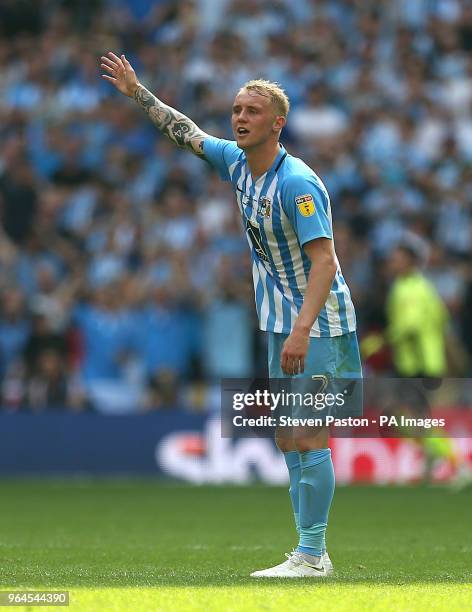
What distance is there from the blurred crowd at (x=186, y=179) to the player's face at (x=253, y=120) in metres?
7.69

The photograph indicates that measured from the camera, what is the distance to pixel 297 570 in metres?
6.68

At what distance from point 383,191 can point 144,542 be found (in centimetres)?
861

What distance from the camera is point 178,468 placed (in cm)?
1507

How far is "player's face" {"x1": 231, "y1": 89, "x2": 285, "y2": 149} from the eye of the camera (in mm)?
6855

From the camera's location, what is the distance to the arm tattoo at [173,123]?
750cm

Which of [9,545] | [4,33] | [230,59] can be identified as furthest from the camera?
[4,33]

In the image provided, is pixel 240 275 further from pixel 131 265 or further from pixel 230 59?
pixel 230 59

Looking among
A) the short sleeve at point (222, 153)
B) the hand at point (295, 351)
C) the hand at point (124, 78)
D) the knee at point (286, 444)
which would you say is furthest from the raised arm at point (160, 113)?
the knee at point (286, 444)

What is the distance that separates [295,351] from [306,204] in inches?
28.9

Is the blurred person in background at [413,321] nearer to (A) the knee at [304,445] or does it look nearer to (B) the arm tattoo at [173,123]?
(B) the arm tattoo at [173,123]

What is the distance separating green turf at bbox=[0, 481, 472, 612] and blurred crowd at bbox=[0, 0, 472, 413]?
1.59 metres

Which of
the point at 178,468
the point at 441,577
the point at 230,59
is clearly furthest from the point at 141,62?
the point at 441,577

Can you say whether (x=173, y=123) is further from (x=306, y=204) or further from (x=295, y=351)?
(x=295, y=351)

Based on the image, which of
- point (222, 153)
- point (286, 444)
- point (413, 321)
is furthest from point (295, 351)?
point (413, 321)
